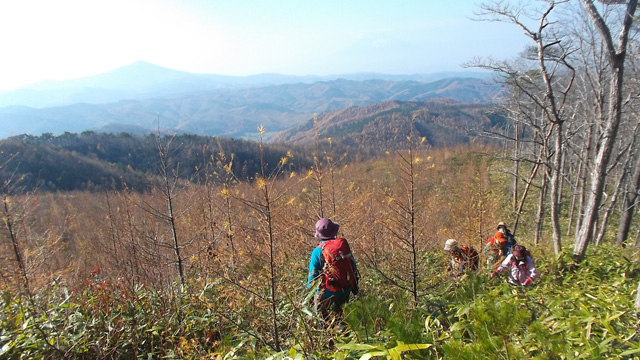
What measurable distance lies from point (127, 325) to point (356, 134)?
7454 centimetres

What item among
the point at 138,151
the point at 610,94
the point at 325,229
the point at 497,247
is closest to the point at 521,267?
the point at 497,247

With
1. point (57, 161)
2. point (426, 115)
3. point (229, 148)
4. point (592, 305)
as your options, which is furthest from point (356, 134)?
point (592, 305)

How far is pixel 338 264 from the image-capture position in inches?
111

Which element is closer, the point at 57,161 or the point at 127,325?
the point at 127,325

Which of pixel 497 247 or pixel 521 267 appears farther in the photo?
pixel 497 247

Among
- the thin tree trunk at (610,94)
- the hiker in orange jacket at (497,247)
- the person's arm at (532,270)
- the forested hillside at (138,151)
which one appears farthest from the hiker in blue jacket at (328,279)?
the forested hillside at (138,151)

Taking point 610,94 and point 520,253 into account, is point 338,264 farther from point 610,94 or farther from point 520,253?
point 610,94

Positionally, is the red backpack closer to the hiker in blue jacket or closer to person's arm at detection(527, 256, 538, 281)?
the hiker in blue jacket

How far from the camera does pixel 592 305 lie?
8.78 ft

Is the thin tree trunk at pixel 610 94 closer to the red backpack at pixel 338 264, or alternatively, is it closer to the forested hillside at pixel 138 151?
the red backpack at pixel 338 264

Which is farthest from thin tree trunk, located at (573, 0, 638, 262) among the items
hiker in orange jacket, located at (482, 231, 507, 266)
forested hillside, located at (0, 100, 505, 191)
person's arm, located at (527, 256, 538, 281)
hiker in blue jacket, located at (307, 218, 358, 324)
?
forested hillside, located at (0, 100, 505, 191)

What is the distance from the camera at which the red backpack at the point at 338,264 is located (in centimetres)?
276

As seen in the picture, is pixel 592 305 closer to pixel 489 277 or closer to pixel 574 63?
pixel 489 277

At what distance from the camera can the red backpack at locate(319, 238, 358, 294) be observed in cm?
276
